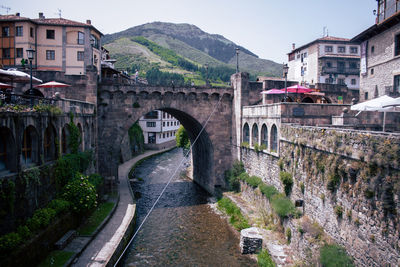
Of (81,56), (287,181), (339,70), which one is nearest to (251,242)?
(287,181)

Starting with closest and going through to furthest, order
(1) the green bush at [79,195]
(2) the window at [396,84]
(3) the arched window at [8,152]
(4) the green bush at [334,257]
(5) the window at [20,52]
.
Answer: (4) the green bush at [334,257]
(3) the arched window at [8,152]
(1) the green bush at [79,195]
(2) the window at [396,84]
(5) the window at [20,52]

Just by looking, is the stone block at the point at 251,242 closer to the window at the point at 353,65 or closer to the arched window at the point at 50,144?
the arched window at the point at 50,144

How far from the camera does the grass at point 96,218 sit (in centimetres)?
1762

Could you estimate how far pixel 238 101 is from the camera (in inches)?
1091

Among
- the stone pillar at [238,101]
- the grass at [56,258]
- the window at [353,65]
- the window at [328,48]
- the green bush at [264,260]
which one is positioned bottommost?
the green bush at [264,260]

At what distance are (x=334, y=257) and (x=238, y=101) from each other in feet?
56.8

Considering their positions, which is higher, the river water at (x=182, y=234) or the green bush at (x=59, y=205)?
the green bush at (x=59, y=205)

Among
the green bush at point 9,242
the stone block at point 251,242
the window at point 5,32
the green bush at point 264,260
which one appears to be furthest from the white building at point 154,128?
the green bush at point 9,242

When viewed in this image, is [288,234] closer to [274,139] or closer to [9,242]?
[274,139]

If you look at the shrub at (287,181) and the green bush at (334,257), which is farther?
the shrub at (287,181)

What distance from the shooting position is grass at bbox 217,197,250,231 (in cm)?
2094

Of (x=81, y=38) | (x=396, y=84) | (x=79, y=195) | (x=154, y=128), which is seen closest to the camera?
(x=79, y=195)

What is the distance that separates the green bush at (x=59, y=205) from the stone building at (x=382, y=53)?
24640mm

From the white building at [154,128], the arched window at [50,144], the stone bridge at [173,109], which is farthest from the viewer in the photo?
the white building at [154,128]
